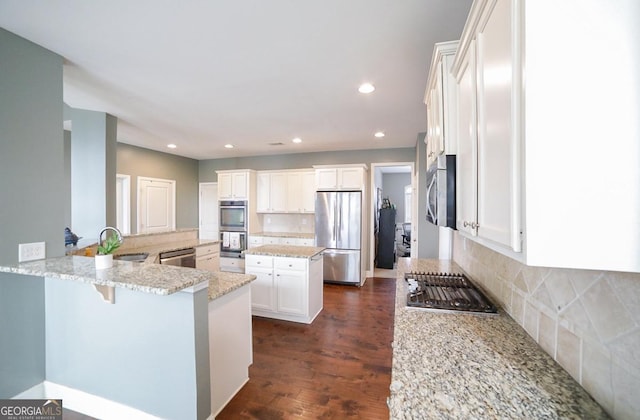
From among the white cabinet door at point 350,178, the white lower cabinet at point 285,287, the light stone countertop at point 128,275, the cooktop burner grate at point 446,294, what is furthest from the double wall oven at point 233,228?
the cooktop burner grate at point 446,294

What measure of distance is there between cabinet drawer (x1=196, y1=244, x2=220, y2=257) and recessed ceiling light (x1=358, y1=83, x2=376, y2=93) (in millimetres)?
3188

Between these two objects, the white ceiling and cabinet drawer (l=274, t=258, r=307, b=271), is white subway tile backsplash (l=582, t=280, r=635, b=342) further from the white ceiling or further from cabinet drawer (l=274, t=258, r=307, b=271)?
cabinet drawer (l=274, t=258, r=307, b=271)

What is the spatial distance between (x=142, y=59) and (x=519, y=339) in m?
3.03

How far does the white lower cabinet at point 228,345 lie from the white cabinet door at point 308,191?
353cm

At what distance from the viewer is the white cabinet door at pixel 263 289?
3.27m

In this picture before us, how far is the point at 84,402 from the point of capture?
182cm

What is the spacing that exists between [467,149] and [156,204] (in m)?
6.04

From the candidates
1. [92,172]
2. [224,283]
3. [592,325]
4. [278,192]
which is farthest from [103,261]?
[278,192]

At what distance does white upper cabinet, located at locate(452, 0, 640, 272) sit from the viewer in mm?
585

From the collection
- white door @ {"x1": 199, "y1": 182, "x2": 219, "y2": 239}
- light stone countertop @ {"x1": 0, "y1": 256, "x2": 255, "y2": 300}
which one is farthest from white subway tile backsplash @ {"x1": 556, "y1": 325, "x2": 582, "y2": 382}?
white door @ {"x1": 199, "y1": 182, "x2": 219, "y2": 239}

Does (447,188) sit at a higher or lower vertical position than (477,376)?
higher

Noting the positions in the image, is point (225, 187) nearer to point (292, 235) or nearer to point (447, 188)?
point (292, 235)

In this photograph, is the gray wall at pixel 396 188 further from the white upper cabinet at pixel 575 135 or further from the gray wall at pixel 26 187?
the white upper cabinet at pixel 575 135

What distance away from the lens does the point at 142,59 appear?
6.89ft
